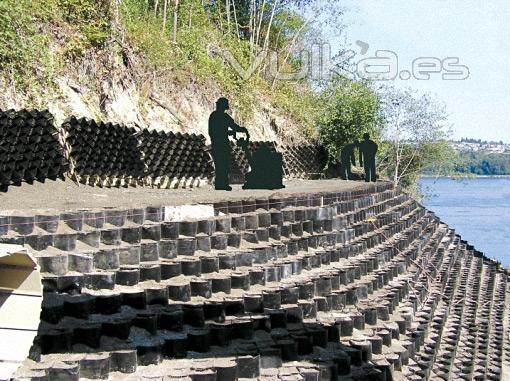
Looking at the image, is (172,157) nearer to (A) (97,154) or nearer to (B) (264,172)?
(B) (264,172)

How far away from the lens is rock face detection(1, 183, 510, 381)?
4555 millimetres

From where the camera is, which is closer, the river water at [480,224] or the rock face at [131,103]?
the rock face at [131,103]

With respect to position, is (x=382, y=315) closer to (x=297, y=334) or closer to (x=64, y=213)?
(x=297, y=334)

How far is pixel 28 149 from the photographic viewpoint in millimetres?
9164

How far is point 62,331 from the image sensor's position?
170 inches

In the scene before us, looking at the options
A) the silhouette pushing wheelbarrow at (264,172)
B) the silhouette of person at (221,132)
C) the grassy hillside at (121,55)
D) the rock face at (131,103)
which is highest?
the grassy hillside at (121,55)

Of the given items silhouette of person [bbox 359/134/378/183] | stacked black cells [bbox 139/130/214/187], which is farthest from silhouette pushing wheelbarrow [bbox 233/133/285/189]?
silhouette of person [bbox 359/134/378/183]

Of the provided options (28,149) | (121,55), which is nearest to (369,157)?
(121,55)

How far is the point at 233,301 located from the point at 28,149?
4.65 m

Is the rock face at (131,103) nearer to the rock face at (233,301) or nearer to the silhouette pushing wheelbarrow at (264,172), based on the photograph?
the silhouette pushing wheelbarrow at (264,172)

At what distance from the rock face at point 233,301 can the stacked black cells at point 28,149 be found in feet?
9.72

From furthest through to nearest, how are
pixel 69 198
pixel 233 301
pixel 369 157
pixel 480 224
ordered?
pixel 480 224 → pixel 369 157 → pixel 69 198 → pixel 233 301

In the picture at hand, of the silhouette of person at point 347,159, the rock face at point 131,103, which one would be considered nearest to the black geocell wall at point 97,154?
the rock face at point 131,103

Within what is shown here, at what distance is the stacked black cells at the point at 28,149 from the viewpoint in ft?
28.1
